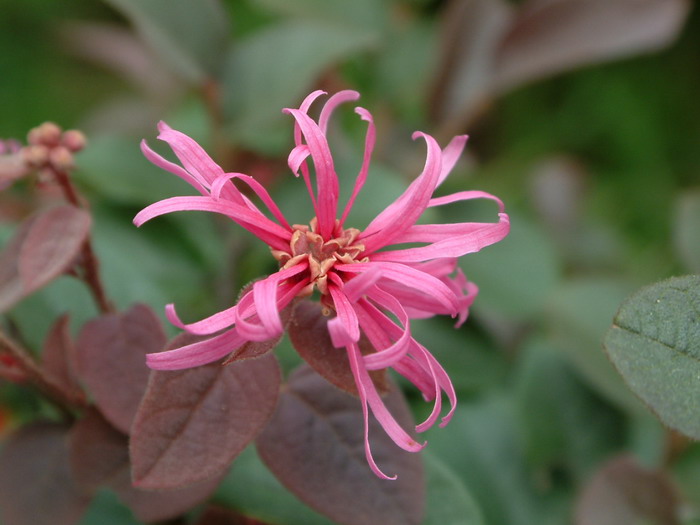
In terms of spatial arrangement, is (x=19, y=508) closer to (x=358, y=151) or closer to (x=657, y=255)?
(x=358, y=151)

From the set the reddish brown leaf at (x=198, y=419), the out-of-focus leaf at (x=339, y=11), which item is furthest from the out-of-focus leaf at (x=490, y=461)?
the out-of-focus leaf at (x=339, y=11)

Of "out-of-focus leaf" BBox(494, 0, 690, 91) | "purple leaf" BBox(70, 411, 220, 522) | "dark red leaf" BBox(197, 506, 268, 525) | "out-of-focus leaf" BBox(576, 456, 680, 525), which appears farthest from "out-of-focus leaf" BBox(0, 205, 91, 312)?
"out-of-focus leaf" BBox(494, 0, 690, 91)

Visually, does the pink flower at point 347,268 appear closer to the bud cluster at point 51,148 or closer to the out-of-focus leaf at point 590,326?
the bud cluster at point 51,148

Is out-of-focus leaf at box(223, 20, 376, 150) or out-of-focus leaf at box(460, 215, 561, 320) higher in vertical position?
out-of-focus leaf at box(223, 20, 376, 150)

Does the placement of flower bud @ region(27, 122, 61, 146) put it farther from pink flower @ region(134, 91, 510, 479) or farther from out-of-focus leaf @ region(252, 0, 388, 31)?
out-of-focus leaf @ region(252, 0, 388, 31)

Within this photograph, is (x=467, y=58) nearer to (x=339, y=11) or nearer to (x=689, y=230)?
(x=339, y=11)

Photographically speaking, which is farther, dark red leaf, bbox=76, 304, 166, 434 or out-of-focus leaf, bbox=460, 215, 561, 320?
out-of-focus leaf, bbox=460, 215, 561, 320

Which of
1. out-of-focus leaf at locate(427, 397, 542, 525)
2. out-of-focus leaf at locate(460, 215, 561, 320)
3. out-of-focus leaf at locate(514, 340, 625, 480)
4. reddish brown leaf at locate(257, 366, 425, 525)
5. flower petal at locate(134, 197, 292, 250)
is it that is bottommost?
out-of-focus leaf at locate(427, 397, 542, 525)
